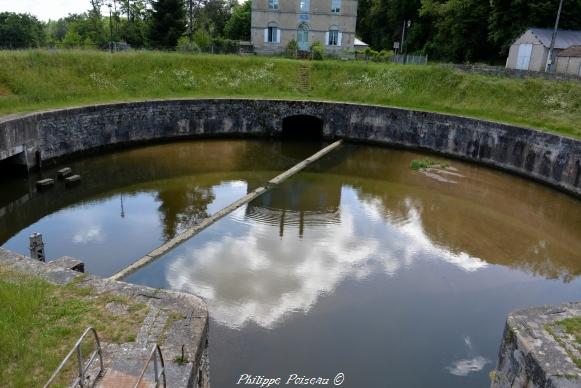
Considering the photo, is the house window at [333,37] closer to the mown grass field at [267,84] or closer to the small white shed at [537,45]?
the mown grass field at [267,84]

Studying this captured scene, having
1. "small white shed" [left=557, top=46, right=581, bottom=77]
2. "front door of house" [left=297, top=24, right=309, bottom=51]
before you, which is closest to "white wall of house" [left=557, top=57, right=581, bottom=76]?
"small white shed" [left=557, top=46, right=581, bottom=77]

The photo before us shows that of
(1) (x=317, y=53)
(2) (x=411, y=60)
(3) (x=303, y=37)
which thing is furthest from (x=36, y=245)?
(3) (x=303, y=37)

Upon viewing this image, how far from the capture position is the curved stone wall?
15945mm

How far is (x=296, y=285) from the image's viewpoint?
9.46 metres

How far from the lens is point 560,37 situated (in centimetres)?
2675

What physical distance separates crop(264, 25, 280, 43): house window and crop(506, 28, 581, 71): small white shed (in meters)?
15.2

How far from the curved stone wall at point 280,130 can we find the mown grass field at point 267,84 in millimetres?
1313

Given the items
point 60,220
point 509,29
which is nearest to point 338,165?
point 60,220

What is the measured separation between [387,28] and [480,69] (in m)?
24.7

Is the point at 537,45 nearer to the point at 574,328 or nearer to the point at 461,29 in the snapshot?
→ the point at 461,29

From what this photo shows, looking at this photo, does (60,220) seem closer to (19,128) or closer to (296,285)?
(19,128)

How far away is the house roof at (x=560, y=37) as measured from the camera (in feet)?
85.8

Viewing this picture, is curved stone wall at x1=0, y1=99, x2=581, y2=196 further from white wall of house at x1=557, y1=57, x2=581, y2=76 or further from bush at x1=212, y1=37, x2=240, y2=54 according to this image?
white wall of house at x1=557, y1=57, x2=581, y2=76

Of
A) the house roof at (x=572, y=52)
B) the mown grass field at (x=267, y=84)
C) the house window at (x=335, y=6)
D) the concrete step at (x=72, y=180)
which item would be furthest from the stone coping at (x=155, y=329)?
the house window at (x=335, y=6)
